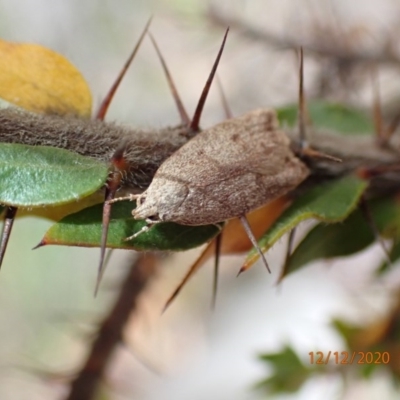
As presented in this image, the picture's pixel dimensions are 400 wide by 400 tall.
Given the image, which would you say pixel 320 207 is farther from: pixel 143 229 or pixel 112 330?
pixel 112 330

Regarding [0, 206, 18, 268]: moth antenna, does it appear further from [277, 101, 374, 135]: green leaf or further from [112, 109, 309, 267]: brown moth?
[277, 101, 374, 135]: green leaf

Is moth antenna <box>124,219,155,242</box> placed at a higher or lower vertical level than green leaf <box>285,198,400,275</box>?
higher

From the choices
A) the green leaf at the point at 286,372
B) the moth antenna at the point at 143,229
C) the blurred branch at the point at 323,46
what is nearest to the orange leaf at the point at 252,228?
the moth antenna at the point at 143,229

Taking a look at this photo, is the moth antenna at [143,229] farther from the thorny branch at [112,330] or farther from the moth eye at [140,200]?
the thorny branch at [112,330]

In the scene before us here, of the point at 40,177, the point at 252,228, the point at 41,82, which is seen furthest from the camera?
the point at 252,228

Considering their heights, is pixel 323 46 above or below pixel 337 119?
above

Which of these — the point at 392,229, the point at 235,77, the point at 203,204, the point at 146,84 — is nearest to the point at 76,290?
the point at 146,84

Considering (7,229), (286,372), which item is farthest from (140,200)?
(286,372)

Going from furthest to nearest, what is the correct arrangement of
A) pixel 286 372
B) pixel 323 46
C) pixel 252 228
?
1. pixel 323 46
2. pixel 286 372
3. pixel 252 228

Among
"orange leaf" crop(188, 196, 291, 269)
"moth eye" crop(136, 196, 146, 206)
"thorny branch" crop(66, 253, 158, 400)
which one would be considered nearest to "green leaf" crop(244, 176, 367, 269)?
"orange leaf" crop(188, 196, 291, 269)
